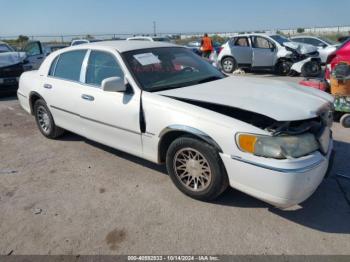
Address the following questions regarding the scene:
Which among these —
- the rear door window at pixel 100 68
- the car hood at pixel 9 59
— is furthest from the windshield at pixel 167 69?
the car hood at pixel 9 59

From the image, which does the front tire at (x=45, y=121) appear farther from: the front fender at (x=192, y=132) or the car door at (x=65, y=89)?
the front fender at (x=192, y=132)

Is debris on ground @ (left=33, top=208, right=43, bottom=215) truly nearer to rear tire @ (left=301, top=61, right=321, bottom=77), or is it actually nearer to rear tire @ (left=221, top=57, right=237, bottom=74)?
rear tire @ (left=301, top=61, right=321, bottom=77)

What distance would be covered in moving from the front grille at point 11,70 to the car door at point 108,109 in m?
6.26

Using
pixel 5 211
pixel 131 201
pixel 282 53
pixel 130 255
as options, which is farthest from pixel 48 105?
pixel 282 53

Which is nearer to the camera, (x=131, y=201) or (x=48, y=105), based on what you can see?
(x=131, y=201)

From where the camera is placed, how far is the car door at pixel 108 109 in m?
3.69

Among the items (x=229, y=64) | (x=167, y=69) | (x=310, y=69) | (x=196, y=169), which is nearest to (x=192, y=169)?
(x=196, y=169)

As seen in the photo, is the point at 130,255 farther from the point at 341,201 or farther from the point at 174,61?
the point at 174,61

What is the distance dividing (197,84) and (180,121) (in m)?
0.89

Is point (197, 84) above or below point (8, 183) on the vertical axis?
above

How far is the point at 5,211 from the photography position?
3387mm

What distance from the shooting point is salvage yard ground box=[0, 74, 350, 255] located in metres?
2.77

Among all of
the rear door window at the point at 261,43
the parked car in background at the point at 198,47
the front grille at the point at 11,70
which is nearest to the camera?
the front grille at the point at 11,70

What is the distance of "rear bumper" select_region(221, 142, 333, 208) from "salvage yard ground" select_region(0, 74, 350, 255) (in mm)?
357
